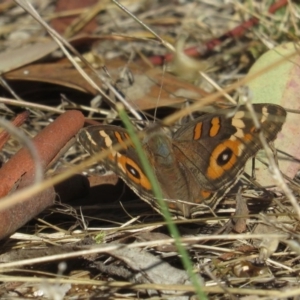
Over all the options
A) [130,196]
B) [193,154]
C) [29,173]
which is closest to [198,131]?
[193,154]

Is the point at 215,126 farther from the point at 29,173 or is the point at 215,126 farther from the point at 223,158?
the point at 29,173

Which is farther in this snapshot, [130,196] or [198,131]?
[130,196]

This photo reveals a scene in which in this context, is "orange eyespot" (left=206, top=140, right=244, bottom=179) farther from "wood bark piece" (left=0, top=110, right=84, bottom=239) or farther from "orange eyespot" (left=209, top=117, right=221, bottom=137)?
"wood bark piece" (left=0, top=110, right=84, bottom=239)

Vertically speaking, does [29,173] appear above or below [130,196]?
above

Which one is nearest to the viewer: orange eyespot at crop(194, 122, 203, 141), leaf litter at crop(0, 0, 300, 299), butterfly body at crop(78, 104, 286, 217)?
leaf litter at crop(0, 0, 300, 299)

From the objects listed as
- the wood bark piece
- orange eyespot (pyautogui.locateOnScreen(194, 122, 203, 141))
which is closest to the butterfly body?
orange eyespot (pyautogui.locateOnScreen(194, 122, 203, 141))

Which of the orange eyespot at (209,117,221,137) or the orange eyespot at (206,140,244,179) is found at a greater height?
the orange eyespot at (209,117,221,137)

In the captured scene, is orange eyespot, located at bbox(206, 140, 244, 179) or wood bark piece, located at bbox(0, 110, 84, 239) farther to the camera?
orange eyespot, located at bbox(206, 140, 244, 179)

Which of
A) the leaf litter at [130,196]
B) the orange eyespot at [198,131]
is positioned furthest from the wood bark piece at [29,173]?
the orange eyespot at [198,131]

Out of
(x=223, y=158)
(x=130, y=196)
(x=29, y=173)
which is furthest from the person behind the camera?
(x=130, y=196)
